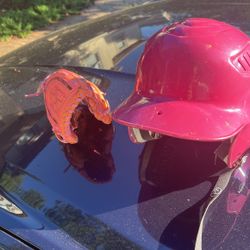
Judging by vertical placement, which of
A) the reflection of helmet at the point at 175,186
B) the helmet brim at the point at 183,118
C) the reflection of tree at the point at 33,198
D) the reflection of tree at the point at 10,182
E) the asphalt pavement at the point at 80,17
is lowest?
the asphalt pavement at the point at 80,17

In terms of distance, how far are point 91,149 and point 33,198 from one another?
0.95 ft

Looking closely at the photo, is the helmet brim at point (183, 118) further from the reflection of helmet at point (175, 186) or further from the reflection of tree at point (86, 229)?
the reflection of tree at point (86, 229)

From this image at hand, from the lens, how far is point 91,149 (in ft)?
6.00

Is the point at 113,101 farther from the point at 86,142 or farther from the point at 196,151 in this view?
the point at 196,151

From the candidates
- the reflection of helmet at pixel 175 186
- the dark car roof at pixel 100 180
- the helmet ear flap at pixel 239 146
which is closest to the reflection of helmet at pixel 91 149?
the dark car roof at pixel 100 180

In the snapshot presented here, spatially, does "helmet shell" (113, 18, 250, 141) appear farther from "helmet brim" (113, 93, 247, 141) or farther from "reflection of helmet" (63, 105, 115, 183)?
"reflection of helmet" (63, 105, 115, 183)

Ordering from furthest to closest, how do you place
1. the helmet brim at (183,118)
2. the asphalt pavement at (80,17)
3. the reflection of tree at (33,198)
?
1. the asphalt pavement at (80,17)
2. the reflection of tree at (33,198)
3. the helmet brim at (183,118)

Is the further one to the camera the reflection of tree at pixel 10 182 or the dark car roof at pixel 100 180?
the reflection of tree at pixel 10 182

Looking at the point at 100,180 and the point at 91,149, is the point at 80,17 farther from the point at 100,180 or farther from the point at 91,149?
the point at 100,180

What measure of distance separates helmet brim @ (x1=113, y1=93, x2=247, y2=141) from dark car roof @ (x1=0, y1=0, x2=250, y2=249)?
0.22m

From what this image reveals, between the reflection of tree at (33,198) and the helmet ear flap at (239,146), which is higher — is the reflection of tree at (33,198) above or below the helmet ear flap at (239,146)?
below

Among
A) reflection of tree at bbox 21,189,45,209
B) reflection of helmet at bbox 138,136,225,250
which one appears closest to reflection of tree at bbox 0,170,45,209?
reflection of tree at bbox 21,189,45,209

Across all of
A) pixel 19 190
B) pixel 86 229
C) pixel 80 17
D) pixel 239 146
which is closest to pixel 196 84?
pixel 239 146

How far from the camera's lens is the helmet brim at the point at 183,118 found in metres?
1.47
